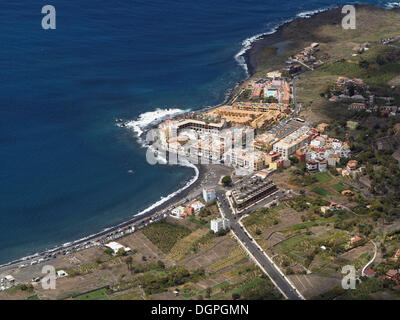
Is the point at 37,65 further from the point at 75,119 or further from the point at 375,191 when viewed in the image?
the point at 375,191

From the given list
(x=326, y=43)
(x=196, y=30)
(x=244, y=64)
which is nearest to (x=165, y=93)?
(x=244, y=64)

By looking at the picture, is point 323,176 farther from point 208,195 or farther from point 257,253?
point 257,253

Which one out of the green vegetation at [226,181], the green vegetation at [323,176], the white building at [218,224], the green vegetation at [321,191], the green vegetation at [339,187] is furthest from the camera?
the green vegetation at [323,176]

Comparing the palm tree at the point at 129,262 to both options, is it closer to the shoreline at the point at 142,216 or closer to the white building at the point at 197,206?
the shoreline at the point at 142,216

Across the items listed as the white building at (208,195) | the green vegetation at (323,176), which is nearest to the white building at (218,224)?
the white building at (208,195)

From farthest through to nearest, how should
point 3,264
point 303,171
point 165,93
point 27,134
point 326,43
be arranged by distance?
point 326,43 → point 165,93 → point 27,134 → point 303,171 → point 3,264

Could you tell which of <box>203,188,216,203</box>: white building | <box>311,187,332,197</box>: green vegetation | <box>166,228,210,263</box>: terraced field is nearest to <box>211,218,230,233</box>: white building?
<box>166,228,210,263</box>: terraced field
